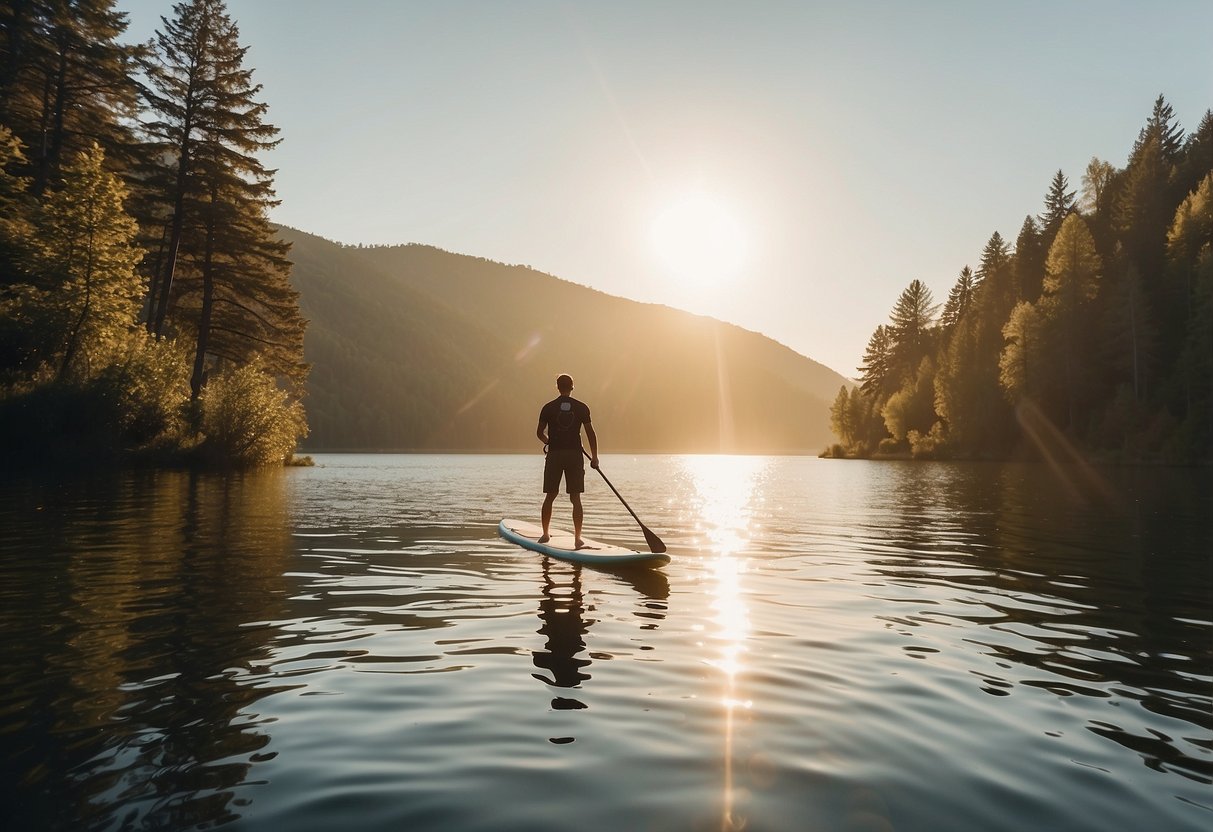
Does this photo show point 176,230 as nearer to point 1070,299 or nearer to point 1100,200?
point 1070,299

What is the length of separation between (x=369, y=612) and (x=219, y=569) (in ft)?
12.3

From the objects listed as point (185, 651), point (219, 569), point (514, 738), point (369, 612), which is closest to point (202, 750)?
point (514, 738)

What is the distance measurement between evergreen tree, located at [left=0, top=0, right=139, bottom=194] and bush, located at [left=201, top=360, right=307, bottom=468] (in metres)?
11.6

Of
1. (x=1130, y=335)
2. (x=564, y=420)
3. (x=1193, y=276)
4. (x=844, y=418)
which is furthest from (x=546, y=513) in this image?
(x=844, y=418)

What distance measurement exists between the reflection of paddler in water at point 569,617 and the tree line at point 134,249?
93.8 ft

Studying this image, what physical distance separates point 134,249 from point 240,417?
937 centimetres

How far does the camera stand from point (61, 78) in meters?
34.8

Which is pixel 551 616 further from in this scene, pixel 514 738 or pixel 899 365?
pixel 899 365

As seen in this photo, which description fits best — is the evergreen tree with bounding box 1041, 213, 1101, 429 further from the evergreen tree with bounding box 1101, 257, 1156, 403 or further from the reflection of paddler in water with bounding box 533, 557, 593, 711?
the reflection of paddler in water with bounding box 533, 557, 593, 711

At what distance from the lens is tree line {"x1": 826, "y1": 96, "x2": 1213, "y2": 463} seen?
5872cm

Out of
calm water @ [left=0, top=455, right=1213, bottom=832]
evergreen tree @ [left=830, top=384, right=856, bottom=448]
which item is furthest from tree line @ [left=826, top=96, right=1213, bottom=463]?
calm water @ [left=0, top=455, right=1213, bottom=832]

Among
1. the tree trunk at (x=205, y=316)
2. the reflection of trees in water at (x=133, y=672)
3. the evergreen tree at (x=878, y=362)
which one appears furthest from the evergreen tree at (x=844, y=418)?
the reflection of trees in water at (x=133, y=672)

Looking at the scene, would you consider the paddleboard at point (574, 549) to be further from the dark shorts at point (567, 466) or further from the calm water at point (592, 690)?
the dark shorts at point (567, 466)

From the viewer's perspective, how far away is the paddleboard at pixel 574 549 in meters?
11.7
